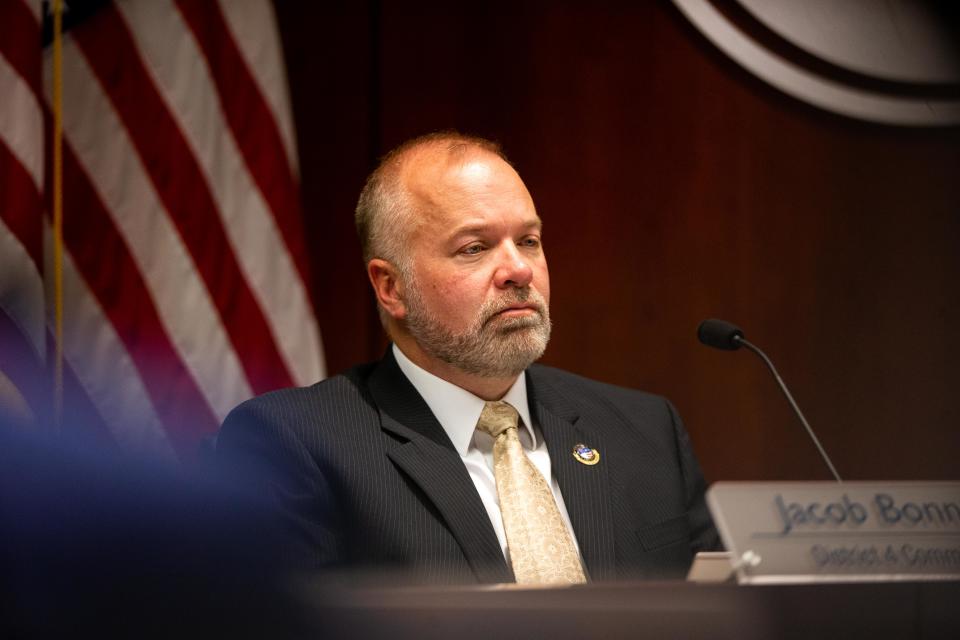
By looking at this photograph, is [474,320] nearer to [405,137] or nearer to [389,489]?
[389,489]

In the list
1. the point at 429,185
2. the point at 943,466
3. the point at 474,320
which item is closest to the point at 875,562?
the point at 474,320

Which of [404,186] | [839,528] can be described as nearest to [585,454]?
Answer: [404,186]

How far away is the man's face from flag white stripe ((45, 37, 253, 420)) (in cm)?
72

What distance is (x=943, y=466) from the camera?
113 inches

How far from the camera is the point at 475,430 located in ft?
6.41

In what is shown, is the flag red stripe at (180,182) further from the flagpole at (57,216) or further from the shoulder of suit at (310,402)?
the shoulder of suit at (310,402)

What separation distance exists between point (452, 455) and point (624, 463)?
1.22 feet

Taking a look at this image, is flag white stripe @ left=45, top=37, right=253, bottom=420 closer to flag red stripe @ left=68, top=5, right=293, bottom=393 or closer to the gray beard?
flag red stripe @ left=68, top=5, right=293, bottom=393

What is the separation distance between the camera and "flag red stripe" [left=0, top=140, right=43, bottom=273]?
2279mm

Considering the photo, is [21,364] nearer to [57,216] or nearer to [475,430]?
[57,216]

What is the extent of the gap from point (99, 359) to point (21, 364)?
0.22 metres

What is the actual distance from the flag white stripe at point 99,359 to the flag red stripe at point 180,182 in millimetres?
251

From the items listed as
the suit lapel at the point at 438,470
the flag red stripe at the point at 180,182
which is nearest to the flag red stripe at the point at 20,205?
the flag red stripe at the point at 180,182

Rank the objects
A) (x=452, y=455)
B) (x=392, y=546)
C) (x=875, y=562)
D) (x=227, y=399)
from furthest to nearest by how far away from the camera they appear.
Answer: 1. (x=227, y=399)
2. (x=452, y=455)
3. (x=392, y=546)
4. (x=875, y=562)
